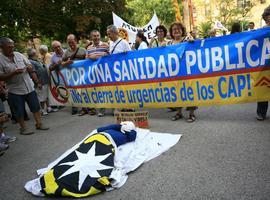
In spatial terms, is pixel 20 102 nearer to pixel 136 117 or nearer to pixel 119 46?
pixel 119 46

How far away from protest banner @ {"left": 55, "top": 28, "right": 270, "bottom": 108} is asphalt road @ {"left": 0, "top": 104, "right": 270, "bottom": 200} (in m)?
0.54

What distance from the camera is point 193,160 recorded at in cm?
405

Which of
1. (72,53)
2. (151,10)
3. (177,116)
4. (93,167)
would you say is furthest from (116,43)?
(151,10)

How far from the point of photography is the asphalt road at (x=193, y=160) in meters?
3.31

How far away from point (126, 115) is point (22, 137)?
2.49 m

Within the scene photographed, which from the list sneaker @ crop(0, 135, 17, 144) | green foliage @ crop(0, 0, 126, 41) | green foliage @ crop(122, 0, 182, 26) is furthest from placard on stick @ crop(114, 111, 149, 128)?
green foliage @ crop(122, 0, 182, 26)

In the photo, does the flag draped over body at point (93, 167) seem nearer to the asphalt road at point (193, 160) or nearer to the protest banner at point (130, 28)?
the asphalt road at point (193, 160)

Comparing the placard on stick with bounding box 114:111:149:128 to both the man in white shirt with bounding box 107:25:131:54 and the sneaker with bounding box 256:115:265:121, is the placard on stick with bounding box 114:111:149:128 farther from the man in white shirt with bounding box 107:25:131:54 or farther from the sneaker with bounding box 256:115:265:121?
the sneaker with bounding box 256:115:265:121

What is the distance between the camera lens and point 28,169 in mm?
4488

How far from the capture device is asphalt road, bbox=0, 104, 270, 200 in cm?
331

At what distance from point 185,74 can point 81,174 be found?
310cm

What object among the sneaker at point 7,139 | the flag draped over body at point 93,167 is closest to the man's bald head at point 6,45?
the sneaker at point 7,139

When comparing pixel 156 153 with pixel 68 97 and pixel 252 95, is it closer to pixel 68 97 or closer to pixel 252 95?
pixel 252 95

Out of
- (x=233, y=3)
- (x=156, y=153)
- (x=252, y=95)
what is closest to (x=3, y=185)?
(x=156, y=153)
